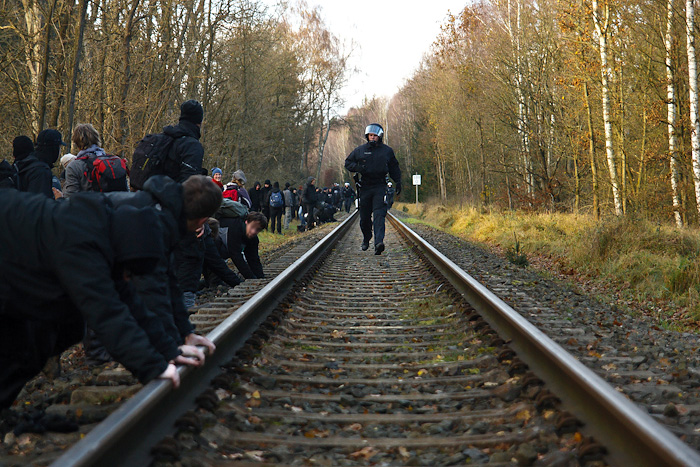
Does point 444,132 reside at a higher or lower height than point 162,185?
higher

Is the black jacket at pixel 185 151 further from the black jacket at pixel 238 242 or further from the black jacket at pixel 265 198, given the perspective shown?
the black jacket at pixel 265 198

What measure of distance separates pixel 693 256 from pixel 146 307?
26.3 ft

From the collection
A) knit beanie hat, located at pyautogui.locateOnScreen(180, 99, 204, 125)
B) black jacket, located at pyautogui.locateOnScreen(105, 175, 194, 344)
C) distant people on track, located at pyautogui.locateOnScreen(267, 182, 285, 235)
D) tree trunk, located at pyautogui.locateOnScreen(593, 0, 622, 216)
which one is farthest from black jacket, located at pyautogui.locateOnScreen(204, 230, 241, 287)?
distant people on track, located at pyautogui.locateOnScreen(267, 182, 285, 235)

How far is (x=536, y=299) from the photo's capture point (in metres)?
6.58

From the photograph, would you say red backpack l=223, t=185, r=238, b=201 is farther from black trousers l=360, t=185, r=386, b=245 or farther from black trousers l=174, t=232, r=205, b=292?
black trousers l=174, t=232, r=205, b=292

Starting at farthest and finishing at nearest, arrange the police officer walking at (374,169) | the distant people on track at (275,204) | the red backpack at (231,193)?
the distant people on track at (275,204) → the police officer walking at (374,169) → the red backpack at (231,193)

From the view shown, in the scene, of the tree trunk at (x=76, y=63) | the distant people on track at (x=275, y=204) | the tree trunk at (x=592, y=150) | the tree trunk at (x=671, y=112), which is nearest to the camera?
the tree trunk at (x=76, y=63)

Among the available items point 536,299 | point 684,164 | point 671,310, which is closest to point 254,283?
point 536,299

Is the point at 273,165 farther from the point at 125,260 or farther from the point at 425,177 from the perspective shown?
the point at 125,260

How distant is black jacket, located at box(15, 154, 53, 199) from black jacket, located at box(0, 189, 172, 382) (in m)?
3.66

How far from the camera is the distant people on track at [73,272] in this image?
101 inches

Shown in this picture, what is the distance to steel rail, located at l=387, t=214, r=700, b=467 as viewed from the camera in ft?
7.21

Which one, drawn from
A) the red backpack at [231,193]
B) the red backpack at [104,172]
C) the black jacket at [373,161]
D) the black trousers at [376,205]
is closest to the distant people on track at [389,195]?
the black trousers at [376,205]

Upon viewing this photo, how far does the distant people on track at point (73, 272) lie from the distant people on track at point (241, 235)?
458cm
